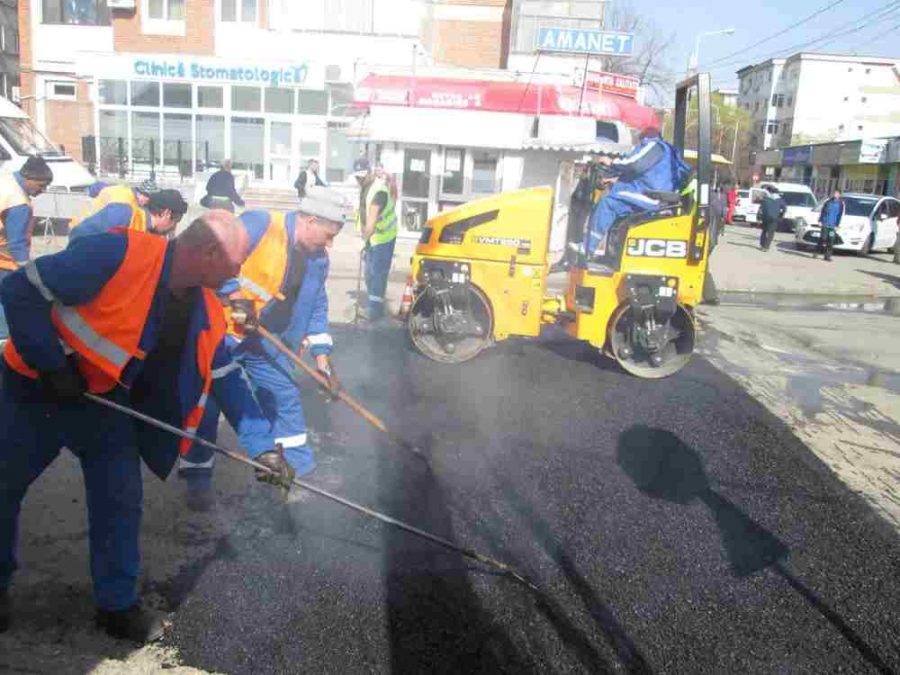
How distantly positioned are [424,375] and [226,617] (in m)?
3.84

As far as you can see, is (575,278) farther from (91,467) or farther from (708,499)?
(91,467)

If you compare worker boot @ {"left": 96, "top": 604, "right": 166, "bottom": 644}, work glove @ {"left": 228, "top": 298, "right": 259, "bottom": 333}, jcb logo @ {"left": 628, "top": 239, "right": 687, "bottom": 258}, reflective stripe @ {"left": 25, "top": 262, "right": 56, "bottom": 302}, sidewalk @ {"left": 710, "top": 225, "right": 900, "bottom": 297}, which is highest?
reflective stripe @ {"left": 25, "top": 262, "right": 56, "bottom": 302}

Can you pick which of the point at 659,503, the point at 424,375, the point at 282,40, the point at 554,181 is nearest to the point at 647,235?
the point at 424,375

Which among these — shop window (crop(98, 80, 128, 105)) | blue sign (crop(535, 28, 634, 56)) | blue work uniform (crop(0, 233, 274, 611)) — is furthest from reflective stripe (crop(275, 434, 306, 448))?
shop window (crop(98, 80, 128, 105))

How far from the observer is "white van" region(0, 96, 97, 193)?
1507 cm

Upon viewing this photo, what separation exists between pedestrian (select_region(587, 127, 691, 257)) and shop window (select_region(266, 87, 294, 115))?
18.5 m

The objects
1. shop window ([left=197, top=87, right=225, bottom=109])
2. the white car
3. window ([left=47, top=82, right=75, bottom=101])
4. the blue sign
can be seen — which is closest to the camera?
the blue sign

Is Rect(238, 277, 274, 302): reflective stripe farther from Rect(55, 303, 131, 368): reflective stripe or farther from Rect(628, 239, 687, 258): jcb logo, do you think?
Rect(628, 239, 687, 258): jcb logo

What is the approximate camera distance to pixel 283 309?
4.52 m

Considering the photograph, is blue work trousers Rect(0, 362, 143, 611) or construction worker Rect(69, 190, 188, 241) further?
construction worker Rect(69, 190, 188, 241)

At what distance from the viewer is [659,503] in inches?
175

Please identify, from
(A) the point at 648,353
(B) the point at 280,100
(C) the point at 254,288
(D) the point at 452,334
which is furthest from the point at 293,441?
(B) the point at 280,100

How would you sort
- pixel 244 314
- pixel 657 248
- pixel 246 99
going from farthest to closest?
1. pixel 246 99
2. pixel 657 248
3. pixel 244 314

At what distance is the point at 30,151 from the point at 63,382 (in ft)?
49.2
